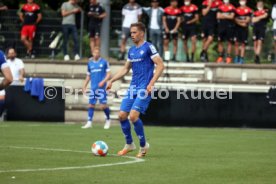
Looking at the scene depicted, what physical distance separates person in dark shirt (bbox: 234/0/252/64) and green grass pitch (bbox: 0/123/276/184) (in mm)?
7106

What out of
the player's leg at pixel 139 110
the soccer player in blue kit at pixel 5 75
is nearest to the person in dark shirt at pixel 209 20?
the player's leg at pixel 139 110

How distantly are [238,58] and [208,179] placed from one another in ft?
62.2

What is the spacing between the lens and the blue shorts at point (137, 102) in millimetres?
15289

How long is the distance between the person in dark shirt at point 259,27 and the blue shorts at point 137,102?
14813 millimetres

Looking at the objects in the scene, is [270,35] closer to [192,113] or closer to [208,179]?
[192,113]

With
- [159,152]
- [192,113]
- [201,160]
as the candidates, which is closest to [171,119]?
[192,113]

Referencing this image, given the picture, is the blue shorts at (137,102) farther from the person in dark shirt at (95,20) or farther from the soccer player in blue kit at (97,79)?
the person in dark shirt at (95,20)

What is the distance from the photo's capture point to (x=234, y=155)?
16172 millimetres

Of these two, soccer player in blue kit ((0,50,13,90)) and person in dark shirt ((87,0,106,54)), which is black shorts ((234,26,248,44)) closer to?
person in dark shirt ((87,0,106,54))

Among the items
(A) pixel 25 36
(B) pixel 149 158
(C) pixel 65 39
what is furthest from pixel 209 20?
(B) pixel 149 158

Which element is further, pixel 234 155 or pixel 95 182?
pixel 234 155

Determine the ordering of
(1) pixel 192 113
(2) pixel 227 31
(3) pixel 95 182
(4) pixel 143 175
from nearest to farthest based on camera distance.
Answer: (3) pixel 95 182, (4) pixel 143 175, (1) pixel 192 113, (2) pixel 227 31

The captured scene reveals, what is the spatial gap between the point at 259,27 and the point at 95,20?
228 inches

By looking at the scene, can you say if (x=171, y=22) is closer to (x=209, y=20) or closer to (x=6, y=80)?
(x=209, y=20)
